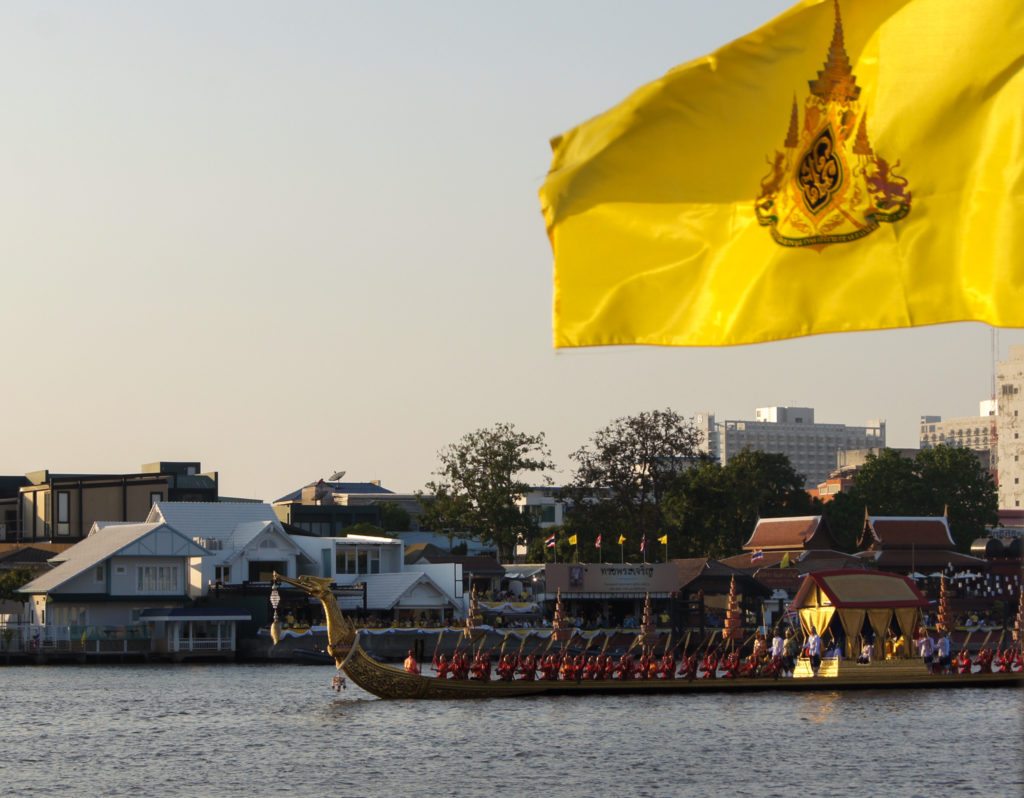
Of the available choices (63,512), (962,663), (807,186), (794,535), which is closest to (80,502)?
(63,512)

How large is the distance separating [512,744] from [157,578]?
57801 mm

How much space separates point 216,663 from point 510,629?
17.6 meters

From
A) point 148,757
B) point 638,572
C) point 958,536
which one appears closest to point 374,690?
point 148,757

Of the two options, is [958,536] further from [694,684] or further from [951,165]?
[951,165]

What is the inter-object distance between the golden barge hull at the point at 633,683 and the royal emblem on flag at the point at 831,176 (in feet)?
165

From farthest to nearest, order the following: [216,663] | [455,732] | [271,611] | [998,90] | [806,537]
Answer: [806,537] → [271,611] → [216,663] → [455,732] → [998,90]

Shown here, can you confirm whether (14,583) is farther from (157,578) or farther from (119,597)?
(157,578)

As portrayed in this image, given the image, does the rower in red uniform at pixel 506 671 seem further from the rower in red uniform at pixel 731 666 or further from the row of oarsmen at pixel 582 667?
the rower in red uniform at pixel 731 666

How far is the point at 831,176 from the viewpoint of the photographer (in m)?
14.7

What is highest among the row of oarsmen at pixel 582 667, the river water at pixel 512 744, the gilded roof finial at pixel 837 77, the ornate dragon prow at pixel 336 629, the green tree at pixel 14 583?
the gilded roof finial at pixel 837 77

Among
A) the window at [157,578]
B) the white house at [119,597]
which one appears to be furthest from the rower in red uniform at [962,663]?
the window at [157,578]

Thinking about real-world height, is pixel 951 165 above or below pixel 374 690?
above

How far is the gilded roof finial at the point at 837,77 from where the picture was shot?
47.2 feet

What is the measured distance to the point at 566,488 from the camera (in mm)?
123000
